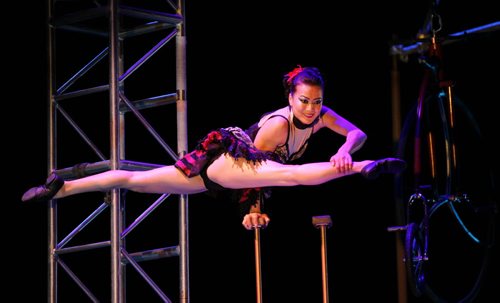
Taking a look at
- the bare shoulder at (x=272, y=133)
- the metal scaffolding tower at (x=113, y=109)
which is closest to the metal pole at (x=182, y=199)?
the metal scaffolding tower at (x=113, y=109)

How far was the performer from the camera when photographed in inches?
167

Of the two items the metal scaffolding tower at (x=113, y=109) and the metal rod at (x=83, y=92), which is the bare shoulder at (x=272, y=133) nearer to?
the metal scaffolding tower at (x=113, y=109)

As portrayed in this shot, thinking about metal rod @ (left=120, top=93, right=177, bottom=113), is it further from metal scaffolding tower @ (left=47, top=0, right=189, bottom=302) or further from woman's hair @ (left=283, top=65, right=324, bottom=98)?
woman's hair @ (left=283, top=65, right=324, bottom=98)

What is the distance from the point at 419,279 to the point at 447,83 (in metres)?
1.28

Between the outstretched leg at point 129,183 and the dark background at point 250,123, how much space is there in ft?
4.26

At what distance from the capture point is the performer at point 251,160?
4234 millimetres

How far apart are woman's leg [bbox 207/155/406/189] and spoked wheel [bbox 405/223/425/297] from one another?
79 centimetres

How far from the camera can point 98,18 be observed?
5.34m

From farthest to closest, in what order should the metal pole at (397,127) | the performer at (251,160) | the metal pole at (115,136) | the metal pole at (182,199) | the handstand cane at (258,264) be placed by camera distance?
the metal pole at (397,127)
the metal pole at (182,199)
the metal pole at (115,136)
the performer at (251,160)
the handstand cane at (258,264)

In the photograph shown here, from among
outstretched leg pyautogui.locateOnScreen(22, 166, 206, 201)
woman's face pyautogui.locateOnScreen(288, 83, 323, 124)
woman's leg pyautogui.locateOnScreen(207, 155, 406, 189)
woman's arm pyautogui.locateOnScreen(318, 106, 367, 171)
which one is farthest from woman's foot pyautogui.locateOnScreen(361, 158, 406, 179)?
outstretched leg pyautogui.locateOnScreen(22, 166, 206, 201)

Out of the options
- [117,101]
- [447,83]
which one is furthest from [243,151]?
[447,83]

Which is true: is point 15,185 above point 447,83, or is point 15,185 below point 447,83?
below

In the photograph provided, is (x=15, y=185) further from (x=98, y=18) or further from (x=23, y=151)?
(x=98, y=18)

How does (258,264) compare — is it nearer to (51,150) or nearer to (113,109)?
(113,109)
